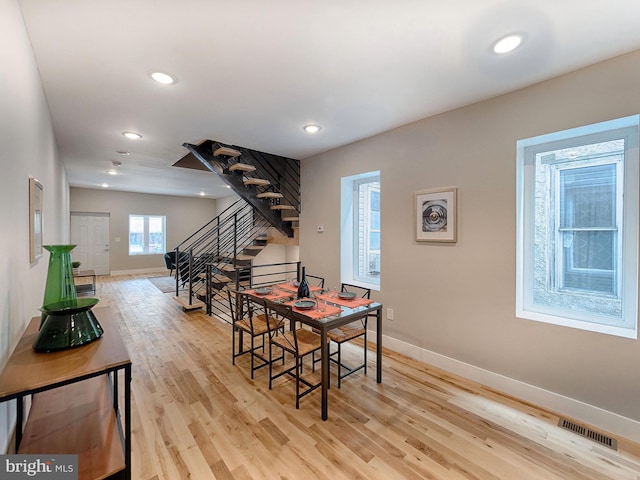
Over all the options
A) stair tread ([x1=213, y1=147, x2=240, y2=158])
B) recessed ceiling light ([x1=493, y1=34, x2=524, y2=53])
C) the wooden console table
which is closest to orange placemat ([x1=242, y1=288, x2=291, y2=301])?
the wooden console table

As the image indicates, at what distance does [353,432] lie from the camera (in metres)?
1.95

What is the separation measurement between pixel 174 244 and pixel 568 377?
10072mm

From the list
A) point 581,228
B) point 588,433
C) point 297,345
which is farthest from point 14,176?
point 588,433

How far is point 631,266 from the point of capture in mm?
1924

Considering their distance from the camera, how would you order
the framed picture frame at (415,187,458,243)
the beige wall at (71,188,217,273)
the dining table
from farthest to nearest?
the beige wall at (71,188,217,273) < the framed picture frame at (415,187,458,243) < the dining table

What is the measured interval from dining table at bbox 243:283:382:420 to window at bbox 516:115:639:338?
1.22 meters

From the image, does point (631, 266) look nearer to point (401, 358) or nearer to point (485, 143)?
point (485, 143)

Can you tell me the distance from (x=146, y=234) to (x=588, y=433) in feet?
34.3

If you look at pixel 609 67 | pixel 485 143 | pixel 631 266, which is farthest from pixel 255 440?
pixel 609 67

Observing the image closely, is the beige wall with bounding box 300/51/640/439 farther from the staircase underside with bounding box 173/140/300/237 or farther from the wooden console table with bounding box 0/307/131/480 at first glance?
the wooden console table with bounding box 0/307/131/480

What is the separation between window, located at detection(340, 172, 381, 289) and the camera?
12.5ft

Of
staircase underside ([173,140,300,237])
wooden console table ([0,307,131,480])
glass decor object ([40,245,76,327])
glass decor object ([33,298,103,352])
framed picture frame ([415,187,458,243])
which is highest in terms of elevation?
staircase underside ([173,140,300,237])

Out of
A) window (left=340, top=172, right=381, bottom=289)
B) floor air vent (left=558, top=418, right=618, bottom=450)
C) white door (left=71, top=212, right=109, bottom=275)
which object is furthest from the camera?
white door (left=71, top=212, right=109, bottom=275)

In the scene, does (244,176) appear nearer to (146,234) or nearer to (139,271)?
(146,234)
